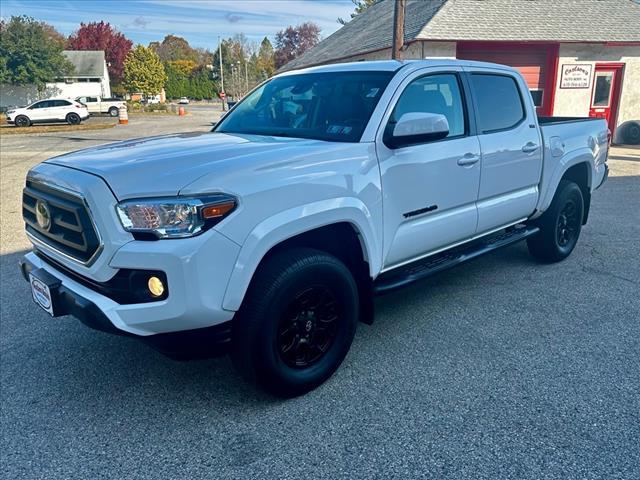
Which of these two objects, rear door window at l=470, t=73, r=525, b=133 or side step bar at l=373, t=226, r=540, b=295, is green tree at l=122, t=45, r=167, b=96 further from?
side step bar at l=373, t=226, r=540, b=295

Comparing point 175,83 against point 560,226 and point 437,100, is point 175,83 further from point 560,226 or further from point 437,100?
point 437,100

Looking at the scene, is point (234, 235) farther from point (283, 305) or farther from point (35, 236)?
point (35, 236)

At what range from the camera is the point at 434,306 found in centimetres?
437

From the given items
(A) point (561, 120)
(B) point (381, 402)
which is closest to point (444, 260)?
(B) point (381, 402)

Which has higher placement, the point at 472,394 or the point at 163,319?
the point at 163,319

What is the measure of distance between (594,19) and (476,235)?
17.1 meters

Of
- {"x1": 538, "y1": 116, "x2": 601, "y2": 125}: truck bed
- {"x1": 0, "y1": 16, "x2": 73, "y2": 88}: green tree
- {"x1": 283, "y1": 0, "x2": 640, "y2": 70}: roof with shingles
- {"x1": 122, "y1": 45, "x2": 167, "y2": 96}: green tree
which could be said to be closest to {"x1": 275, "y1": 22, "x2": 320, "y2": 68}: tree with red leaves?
{"x1": 122, "y1": 45, "x2": 167, "y2": 96}: green tree

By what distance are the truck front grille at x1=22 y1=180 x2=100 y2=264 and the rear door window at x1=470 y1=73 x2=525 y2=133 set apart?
9.90 feet

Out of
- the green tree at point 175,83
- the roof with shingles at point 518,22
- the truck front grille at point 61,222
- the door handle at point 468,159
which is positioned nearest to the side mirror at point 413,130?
the door handle at point 468,159

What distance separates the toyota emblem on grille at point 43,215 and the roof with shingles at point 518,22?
13638 millimetres

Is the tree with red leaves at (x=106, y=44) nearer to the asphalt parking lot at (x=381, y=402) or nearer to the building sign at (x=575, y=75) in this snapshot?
the building sign at (x=575, y=75)

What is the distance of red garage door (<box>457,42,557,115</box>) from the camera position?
15.9 m

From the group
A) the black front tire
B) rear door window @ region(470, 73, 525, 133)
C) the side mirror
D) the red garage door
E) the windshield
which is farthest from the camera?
the red garage door

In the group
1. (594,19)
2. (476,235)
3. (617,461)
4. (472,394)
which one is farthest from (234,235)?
(594,19)
